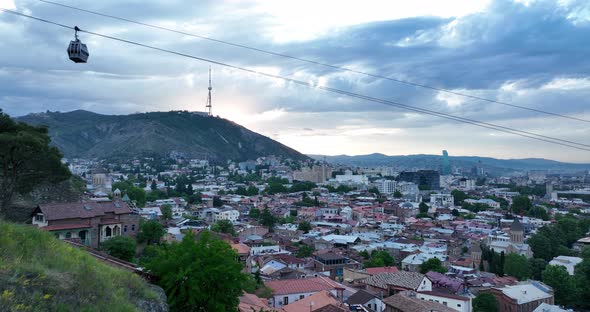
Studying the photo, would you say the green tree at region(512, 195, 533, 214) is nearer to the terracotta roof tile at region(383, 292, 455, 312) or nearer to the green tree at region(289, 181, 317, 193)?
the green tree at region(289, 181, 317, 193)

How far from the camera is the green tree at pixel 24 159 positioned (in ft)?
51.5

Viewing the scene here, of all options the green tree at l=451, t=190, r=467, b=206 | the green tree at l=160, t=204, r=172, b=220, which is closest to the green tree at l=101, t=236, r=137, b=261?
the green tree at l=160, t=204, r=172, b=220

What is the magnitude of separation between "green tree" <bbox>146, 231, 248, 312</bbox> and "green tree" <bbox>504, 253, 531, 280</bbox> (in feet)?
90.8

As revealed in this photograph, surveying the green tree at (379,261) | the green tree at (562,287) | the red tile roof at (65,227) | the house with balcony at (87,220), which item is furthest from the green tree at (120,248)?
the green tree at (562,287)

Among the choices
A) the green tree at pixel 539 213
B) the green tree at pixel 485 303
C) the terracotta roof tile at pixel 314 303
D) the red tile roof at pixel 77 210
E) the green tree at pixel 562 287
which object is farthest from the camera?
the green tree at pixel 539 213

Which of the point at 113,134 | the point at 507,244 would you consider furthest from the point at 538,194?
the point at 113,134

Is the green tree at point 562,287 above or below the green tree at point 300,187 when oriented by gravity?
below

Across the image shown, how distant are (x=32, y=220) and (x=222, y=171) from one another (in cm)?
11242

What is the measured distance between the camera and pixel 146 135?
150875mm

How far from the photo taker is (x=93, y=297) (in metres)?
5.61

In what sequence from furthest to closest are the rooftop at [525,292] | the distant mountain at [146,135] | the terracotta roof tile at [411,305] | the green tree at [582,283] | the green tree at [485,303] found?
the distant mountain at [146,135], the green tree at [582,283], the rooftop at [525,292], the green tree at [485,303], the terracotta roof tile at [411,305]

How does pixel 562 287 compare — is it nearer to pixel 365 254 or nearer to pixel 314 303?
pixel 365 254

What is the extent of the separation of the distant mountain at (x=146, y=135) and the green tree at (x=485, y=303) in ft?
A: 410

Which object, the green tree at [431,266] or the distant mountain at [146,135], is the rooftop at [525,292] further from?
the distant mountain at [146,135]
